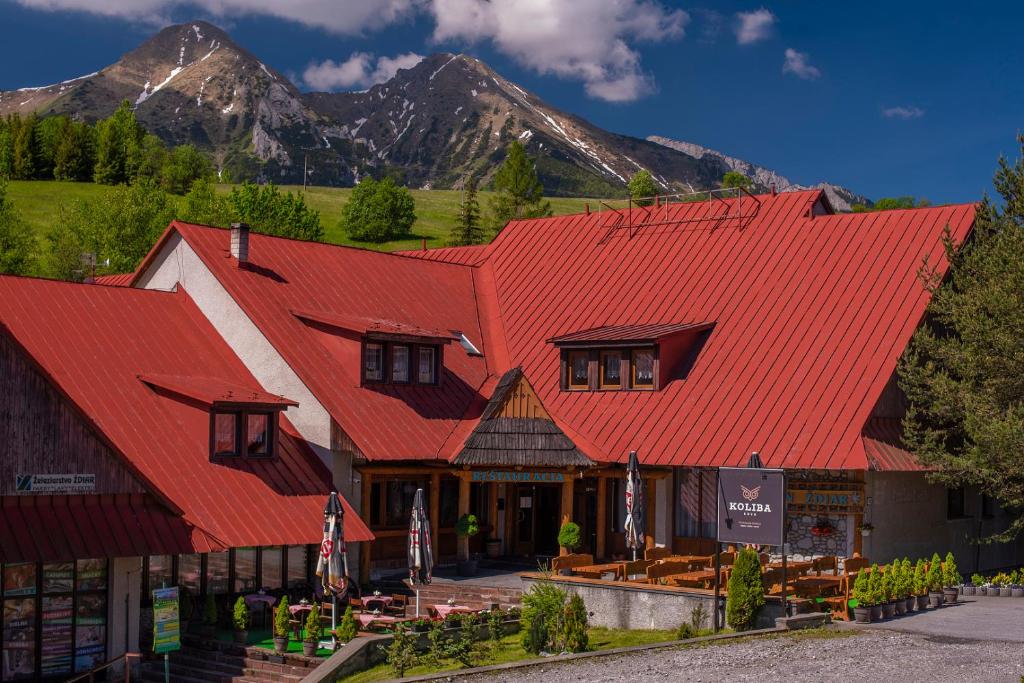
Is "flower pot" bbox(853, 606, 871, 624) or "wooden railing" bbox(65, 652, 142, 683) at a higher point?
"flower pot" bbox(853, 606, 871, 624)

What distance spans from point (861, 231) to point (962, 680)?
19288mm

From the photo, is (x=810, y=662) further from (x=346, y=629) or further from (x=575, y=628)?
(x=346, y=629)

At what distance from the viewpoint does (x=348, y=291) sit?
3584 cm

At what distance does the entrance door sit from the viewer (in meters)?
34.7

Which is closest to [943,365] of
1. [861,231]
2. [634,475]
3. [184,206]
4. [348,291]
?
[861,231]

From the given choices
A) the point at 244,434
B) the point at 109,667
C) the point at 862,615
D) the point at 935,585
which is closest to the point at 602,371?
the point at 244,434

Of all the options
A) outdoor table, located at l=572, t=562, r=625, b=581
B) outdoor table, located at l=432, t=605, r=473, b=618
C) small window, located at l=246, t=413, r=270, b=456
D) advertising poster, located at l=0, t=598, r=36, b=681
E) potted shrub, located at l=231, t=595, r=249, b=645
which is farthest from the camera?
small window, located at l=246, t=413, r=270, b=456

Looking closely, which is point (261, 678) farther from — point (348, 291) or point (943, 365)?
point (943, 365)

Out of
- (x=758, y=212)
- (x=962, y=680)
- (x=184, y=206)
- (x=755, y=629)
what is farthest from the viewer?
(x=184, y=206)

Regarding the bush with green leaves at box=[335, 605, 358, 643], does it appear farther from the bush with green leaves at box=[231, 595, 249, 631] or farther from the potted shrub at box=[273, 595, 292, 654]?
the bush with green leaves at box=[231, 595, 249, 631]

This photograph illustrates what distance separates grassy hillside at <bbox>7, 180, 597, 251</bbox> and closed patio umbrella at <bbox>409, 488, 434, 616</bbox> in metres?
71.4

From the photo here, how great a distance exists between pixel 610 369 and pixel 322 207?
104175 mm

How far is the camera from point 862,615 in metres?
23.7

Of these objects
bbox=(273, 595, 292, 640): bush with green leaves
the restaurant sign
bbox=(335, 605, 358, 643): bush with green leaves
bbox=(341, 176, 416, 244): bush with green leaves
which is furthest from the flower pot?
bbox=(341, 176, 416, 244): bush with green leaves
